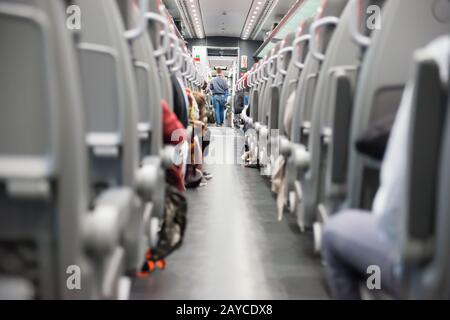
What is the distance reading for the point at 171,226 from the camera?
7.34 feet

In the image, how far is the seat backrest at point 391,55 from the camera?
1.43 metres

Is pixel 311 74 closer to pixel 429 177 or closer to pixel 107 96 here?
pixel 107 96

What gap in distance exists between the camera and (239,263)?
244 centimetres

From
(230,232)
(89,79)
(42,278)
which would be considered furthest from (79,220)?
(230,232)

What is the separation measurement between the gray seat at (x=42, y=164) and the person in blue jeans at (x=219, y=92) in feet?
39.8

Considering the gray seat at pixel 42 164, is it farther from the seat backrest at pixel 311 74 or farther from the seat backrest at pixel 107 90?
the seat backrest at pixel 311 74

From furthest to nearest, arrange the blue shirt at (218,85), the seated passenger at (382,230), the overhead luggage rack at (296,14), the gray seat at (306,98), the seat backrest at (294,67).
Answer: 1. the blue shirt at (218,85)
2. the overhead luggage rack at (296,14)
3. the seat backrest at (294,67)
4. the gray seat at (306,98)
5. the seated passenger at (382,230)

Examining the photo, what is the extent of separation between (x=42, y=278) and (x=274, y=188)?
6.77 ft

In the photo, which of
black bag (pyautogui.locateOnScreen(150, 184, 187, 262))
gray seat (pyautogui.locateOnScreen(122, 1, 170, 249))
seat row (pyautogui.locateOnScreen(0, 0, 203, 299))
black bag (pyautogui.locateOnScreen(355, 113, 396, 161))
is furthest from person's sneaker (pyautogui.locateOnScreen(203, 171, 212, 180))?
black bag (pyautogui.locateOnScreen(355, 113, 396, 161))

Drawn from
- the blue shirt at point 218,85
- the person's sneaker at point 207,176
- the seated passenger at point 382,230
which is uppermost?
the blue shirt at point 218,85

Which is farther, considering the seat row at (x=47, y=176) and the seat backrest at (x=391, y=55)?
the seat backrest at (x=391, y=55)

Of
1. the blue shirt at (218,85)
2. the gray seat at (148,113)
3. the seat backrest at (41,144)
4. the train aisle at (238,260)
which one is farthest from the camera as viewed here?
the blue shirt at (218,85)

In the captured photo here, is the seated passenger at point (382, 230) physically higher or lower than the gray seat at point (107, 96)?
lower

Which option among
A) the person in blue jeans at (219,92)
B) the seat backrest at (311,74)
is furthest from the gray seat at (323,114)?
the person in blue jeans at (219,92)
